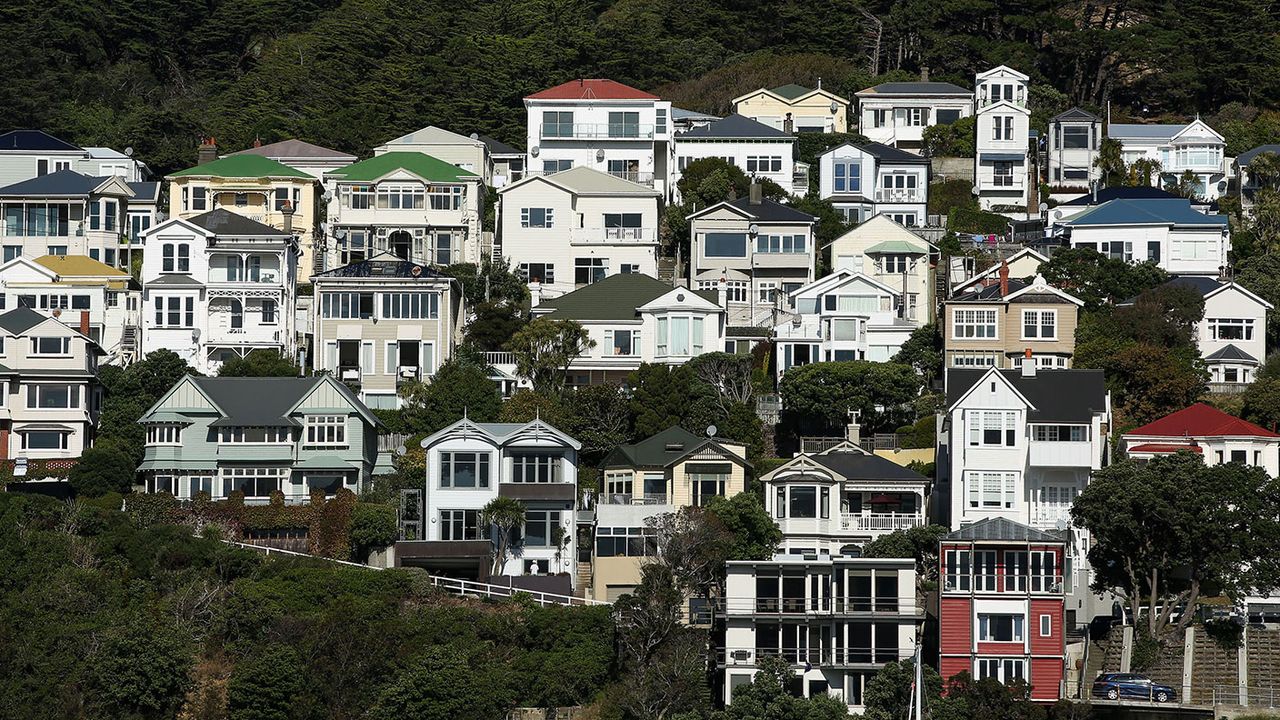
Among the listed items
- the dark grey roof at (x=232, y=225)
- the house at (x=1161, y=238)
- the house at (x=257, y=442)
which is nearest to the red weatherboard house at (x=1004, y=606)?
the house at (x=257, y=442)

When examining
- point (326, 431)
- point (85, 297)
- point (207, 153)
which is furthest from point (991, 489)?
point (207, 153)

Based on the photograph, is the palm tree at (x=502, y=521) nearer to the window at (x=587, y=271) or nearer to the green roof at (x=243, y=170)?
the window at (x=587, y=271)

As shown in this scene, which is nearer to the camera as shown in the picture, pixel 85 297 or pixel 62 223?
pixel 85 297

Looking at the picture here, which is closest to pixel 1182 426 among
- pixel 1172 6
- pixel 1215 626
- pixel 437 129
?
pixel 1215 626

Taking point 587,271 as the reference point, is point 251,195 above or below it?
above

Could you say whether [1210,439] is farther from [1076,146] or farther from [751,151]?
[1076,146]

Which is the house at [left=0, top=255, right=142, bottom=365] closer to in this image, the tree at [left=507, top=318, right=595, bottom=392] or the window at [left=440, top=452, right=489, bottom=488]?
the tree at [left=507, top=318, right=595, bottom=392]
